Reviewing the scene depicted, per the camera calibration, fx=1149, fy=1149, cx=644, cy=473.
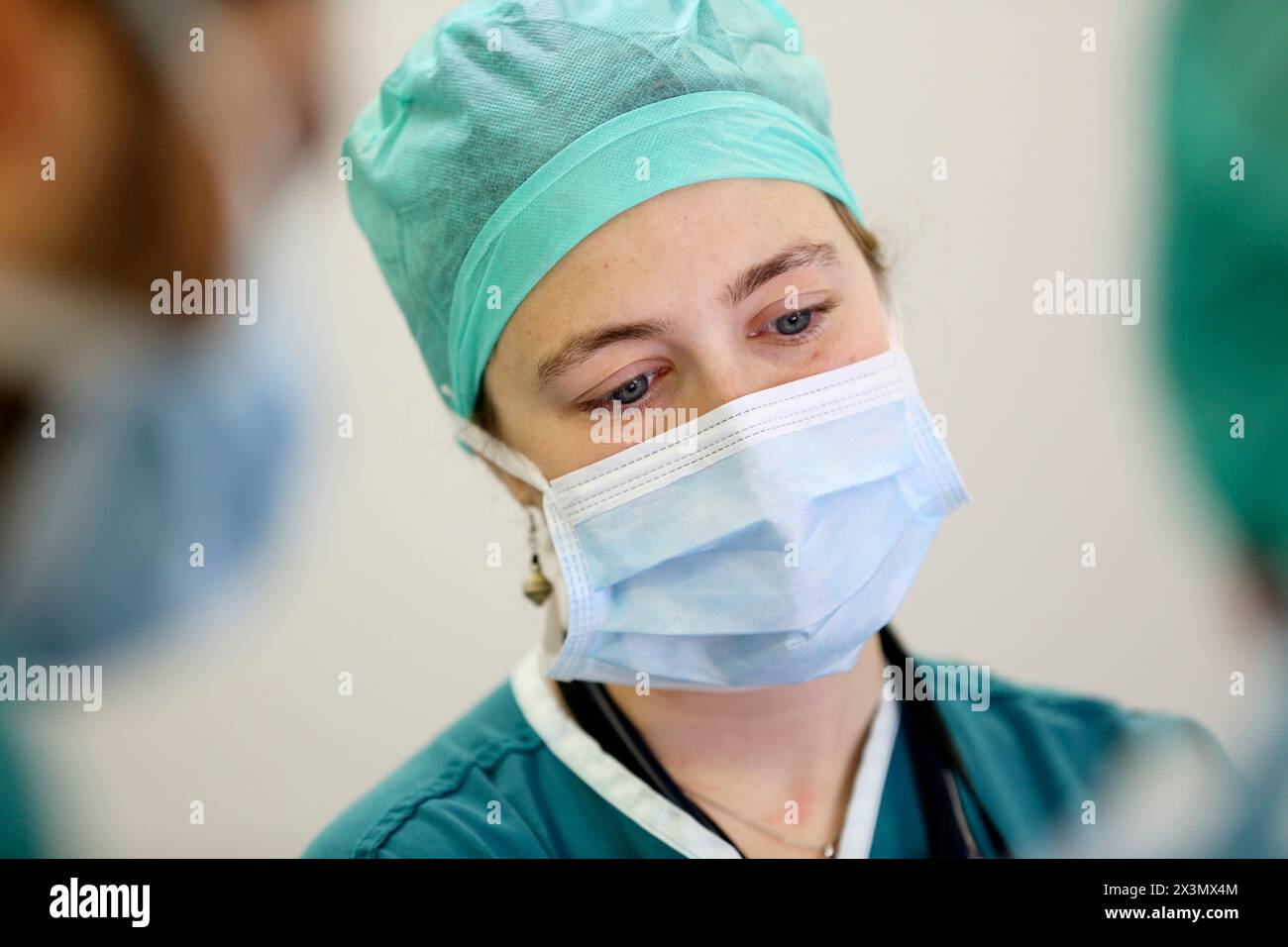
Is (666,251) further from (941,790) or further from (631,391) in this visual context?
(941,790)

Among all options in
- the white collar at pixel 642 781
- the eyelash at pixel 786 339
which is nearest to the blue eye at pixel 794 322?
the eyelash at pixel 786 339

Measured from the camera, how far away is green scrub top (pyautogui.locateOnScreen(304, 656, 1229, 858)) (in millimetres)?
1179

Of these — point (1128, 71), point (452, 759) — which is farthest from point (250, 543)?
point (1128, 71)

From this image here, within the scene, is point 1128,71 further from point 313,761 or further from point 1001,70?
point 313,761

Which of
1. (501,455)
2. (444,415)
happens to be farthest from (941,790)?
(444,415)

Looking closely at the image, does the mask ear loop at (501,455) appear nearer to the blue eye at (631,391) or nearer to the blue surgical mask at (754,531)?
the blue surgical mask at (754,531)

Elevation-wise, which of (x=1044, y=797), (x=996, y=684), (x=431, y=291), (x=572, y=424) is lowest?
(x=1044, y=797)

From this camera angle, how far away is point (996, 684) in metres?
1.37

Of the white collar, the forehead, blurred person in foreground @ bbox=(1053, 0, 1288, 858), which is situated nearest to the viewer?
the forehead

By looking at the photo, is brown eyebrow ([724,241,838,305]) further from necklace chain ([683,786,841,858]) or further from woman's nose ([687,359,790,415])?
necklace chain ([683,786,841,858])

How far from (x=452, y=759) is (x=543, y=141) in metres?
0.64

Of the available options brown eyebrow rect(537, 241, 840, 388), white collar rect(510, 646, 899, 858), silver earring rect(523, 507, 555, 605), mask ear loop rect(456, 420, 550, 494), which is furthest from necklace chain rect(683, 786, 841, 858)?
brown eyebrow rect(537, 241, 840, 388)

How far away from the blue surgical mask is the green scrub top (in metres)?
0.14

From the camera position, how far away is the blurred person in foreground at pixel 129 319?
136 centimetres
